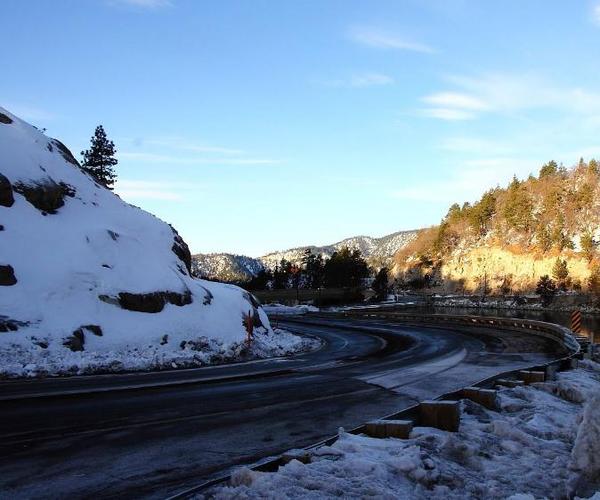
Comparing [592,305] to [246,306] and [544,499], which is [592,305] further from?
[544,499]

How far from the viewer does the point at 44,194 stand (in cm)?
2481

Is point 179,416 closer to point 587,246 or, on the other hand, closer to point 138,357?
point 138,357

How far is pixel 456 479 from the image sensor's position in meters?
5.09

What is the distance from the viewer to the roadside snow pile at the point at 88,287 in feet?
55.3

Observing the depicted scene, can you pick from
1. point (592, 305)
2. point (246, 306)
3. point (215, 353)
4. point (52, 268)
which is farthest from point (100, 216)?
point (592, 305)

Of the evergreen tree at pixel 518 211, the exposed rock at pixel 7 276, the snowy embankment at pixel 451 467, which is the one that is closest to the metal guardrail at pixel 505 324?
the snowy embankment at pixel 451 467

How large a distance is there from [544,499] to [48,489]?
14.2ft

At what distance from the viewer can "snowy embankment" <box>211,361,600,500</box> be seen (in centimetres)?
467

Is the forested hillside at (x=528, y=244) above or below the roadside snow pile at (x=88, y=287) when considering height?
above

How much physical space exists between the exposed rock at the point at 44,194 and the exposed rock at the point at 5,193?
826 mm

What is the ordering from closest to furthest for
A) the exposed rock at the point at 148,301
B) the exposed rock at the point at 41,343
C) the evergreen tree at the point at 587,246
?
the exposed rock at the point at 41,343
the exposed rock at the point at 148,301
the evergreen tree at the point at 587,246

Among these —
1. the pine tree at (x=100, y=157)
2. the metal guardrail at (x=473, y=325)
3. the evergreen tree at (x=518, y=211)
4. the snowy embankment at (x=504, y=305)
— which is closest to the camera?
the metal guardrail at (x=473, y=325)

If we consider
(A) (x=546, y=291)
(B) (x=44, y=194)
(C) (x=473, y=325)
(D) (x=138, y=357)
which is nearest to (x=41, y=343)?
(D) (x=138, y=357)

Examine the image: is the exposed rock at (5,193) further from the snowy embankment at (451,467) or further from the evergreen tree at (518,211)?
the evergreen tree at (518,211)
